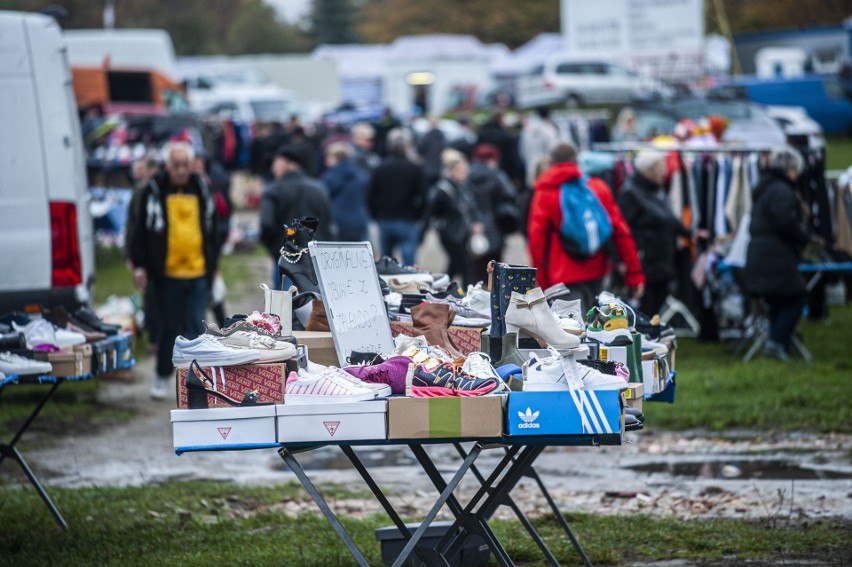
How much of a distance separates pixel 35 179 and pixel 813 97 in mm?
33365

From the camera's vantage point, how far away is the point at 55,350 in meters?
6.19

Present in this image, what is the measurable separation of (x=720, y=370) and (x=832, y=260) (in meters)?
1.90

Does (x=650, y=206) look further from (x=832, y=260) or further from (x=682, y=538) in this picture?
(x=682, y=538)

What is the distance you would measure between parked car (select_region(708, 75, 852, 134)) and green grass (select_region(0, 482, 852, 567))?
32428mm

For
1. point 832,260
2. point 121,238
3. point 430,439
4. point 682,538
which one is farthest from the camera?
point 121,238

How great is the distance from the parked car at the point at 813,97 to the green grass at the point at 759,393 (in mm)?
27069

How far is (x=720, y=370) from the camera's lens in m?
10.6

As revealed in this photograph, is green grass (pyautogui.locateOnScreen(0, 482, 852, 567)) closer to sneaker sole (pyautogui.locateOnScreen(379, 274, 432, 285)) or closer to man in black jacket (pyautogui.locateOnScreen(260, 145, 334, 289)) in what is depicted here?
sneaker sole (pyautogui.locateOnScreen(379, 274, 432, 285))

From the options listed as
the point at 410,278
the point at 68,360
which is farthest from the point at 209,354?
the point at 68,360

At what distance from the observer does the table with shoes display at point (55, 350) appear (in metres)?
5.91

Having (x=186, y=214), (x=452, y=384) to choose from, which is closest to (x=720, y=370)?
(x=186, y=214)

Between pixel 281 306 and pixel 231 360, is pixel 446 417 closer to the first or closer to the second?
pixel 231 360

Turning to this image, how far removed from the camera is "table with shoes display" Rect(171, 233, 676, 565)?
432cm

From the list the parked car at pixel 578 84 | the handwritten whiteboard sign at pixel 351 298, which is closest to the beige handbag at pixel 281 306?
the handwritten whiteboard sign at pixel 351 298
